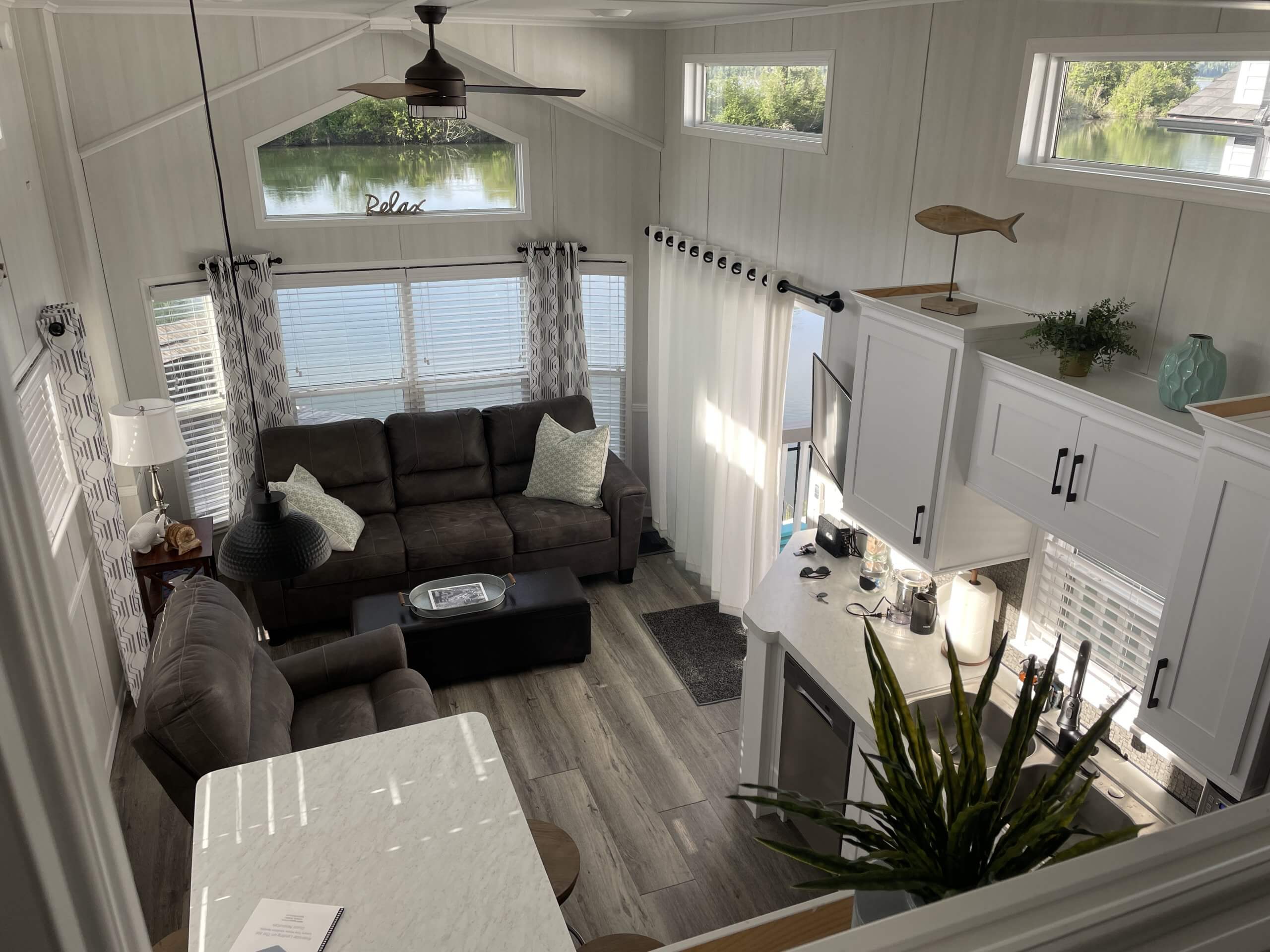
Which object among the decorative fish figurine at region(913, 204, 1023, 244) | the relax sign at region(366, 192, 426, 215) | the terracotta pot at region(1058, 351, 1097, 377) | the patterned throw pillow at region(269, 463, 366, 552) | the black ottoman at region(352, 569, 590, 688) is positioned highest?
the decorative fish figurine at region(913, 204, 1023, 244)

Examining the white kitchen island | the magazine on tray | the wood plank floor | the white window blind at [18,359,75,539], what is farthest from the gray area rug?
the white window blind at [18,359,75,539]

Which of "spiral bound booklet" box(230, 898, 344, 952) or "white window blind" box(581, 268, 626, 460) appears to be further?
"white window blind" box(581, 268, 626, 460)

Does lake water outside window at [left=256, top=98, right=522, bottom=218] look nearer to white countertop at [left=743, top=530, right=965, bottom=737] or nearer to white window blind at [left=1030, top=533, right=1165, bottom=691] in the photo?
white countertop at [left=743, top=530, right=965, bottom=737]

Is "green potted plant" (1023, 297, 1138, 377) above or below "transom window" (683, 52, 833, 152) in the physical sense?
below

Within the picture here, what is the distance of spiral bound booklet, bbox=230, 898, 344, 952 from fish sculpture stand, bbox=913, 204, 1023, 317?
2.49 m

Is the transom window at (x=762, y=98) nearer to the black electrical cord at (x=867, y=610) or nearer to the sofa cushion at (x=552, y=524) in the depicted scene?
the black electrical cord at (x=867, y=610)

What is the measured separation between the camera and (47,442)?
12.2 ft

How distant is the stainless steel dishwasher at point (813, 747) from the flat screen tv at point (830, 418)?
858 mm

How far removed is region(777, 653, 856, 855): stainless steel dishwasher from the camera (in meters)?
3.24

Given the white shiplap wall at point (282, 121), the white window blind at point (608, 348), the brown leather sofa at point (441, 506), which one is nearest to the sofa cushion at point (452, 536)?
the brown leather sofa at point (441, 506)

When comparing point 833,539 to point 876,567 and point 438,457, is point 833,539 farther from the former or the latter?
point 438,457

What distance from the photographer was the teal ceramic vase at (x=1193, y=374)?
2.23 meters

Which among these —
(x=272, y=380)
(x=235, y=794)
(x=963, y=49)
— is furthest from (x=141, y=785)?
(x=963, y=49)

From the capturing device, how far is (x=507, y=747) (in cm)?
431
